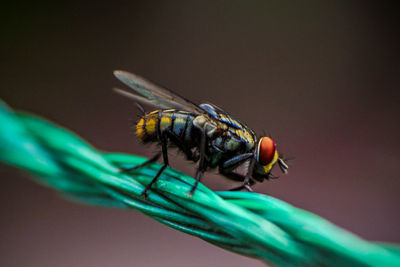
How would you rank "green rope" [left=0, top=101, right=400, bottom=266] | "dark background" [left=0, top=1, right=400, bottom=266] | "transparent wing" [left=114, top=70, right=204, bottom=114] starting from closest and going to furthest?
"green rope" [left=0, top=101, right=400, bottom=266] < "transparent wing" [left=114, top=70, right=204, bottom=114] < "dark background" [left=0, top=1, right=400, bottom=266]

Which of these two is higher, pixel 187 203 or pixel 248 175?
pixel 248 175

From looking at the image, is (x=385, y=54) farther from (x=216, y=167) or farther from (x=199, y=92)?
(x=216, y=167)

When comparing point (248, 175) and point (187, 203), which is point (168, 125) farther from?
point (187, 203)

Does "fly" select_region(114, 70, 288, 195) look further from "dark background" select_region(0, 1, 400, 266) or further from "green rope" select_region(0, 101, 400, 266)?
"dark background" select_region(0, 1, 400, 266)

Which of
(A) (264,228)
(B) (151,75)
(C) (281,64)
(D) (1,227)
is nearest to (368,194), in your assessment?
(C) (281,64)

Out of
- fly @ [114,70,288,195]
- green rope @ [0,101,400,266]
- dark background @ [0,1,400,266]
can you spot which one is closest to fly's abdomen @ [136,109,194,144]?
fly @ [114,70,288,195]

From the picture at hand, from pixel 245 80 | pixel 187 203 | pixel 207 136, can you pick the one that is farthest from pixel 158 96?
pixel 245 80

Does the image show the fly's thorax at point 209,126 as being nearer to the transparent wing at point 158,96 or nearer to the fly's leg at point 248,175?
the transparent wing at point 158,96
